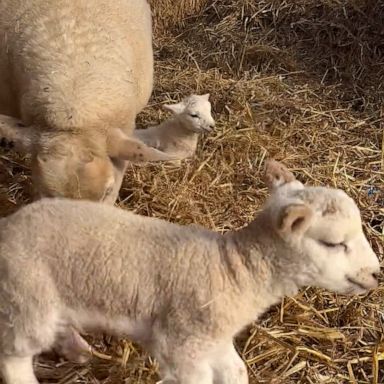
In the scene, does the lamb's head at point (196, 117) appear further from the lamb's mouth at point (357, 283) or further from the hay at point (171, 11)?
the hay at point (171, 11)

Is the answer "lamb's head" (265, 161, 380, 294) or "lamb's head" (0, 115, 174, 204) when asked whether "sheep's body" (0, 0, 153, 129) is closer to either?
"lamb's head" (0, 115, 174, 204)

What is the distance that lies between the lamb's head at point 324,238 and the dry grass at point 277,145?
0.91 meters

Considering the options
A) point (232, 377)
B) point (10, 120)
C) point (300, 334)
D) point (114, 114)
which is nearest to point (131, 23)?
point (114, 114)

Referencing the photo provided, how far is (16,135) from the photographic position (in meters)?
4.00

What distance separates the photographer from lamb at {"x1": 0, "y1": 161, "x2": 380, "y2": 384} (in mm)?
3098

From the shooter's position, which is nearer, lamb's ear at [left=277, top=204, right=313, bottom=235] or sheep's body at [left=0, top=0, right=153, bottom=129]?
lamb's ear at [left=277, top=204, right=313, bottom=235]

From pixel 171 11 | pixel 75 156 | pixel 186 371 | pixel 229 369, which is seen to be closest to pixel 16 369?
pixel 186 371

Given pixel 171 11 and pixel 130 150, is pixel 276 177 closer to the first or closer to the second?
pixel 130 150

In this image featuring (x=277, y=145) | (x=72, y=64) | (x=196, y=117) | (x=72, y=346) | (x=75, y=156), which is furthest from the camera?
(x=277, y=145)

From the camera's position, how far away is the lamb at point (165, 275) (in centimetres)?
310

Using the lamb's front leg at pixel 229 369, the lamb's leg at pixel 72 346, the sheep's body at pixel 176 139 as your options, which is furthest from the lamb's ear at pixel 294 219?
the sheep's body at pixel 176 139

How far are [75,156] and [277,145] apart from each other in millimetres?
2133

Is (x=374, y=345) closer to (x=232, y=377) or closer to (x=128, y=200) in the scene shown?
(x=232, y=377)

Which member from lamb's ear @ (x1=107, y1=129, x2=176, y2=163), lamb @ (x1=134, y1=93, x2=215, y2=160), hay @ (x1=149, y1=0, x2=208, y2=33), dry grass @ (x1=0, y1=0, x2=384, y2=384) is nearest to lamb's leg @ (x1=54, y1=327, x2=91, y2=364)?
dry grass @ (x1=0, y1=0, x2=384, y2=384)
